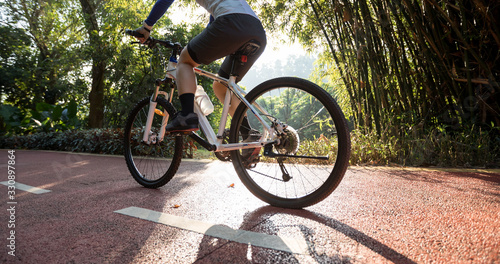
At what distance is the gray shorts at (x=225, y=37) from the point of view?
1.73m

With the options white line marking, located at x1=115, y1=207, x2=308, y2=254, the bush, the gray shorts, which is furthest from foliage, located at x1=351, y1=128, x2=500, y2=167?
the bush

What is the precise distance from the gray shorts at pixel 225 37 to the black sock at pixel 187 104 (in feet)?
0.77

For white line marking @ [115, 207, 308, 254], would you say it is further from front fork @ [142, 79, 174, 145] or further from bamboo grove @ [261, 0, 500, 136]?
bamboo grove @ [261, 0, 500, 136]

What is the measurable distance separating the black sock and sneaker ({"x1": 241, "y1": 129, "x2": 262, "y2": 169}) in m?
0.42

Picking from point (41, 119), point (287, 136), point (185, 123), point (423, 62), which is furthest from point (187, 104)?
point (41, 119)

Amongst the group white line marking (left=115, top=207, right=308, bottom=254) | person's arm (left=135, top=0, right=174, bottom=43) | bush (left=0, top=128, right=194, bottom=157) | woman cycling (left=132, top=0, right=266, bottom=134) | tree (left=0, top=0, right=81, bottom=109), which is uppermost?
tree (left=0, top=0, right=81, bottom=109)

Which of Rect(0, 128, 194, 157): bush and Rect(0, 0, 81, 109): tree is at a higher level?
Rect(0, 0, 81, 109): tree

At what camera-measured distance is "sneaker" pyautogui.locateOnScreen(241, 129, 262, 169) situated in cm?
187

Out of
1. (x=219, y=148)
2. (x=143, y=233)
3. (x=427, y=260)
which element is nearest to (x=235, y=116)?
(x=219, y=148)

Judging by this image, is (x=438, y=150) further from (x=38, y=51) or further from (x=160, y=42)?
(x=38, y=51)

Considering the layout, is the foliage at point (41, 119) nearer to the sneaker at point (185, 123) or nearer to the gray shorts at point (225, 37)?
the sneaker at point (185, 123)

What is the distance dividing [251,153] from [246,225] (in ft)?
1.83

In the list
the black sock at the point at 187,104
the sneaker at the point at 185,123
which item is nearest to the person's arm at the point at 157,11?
the black sock at the point at 187,104

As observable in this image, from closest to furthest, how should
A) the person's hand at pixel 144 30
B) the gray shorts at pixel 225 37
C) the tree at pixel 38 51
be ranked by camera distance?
the gray shorts at pixel 225 37, the person's hand at pixel 144 30, the tree at pixel 38 51
